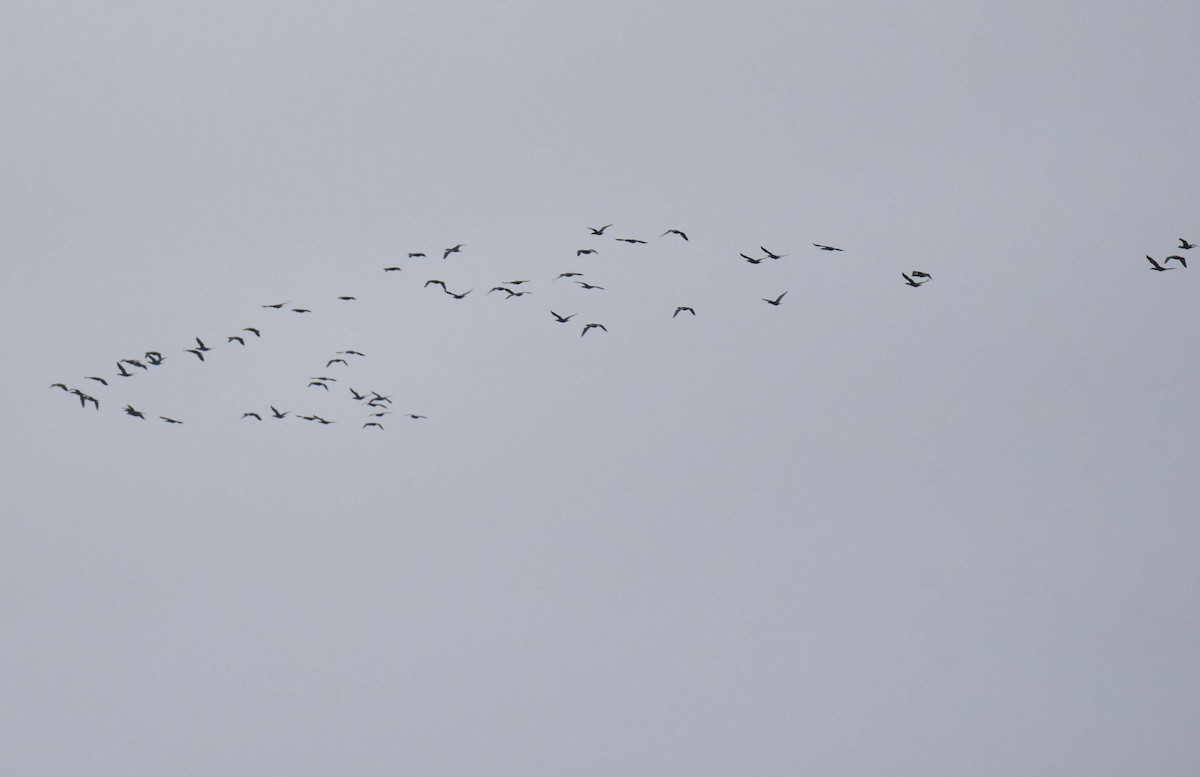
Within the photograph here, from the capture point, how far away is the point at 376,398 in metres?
86.8

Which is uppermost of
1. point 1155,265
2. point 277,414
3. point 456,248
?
point 1155,265

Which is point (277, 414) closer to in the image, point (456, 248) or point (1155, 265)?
point (456, 248)

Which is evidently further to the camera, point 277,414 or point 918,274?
point 277,414

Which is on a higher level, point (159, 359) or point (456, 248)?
point (456, 248)

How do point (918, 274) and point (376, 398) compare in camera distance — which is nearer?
point (918, 274)

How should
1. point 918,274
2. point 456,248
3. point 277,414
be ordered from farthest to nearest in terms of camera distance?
1. point 277,414
2. point 456,248
3. point 918,274

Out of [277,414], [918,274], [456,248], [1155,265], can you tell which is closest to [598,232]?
[456,248]

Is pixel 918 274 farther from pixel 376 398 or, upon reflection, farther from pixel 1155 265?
pixel 376 398

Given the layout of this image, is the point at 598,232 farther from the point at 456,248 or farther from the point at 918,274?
the point at 918,274

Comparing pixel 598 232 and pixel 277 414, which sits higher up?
pixel 598 232

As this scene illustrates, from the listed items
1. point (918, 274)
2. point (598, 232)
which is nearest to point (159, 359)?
point (598, 232)

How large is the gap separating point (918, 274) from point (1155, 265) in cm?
1185

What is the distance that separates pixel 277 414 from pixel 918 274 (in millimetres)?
34809

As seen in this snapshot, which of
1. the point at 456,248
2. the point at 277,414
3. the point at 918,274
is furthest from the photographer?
the point at 277,414
